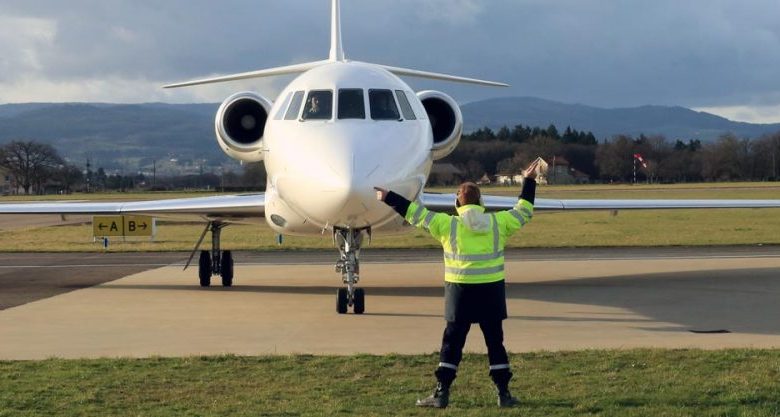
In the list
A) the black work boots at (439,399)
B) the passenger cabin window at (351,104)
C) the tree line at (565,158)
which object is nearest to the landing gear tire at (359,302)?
the passenger cabin window at (351,104)

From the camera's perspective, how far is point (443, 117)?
16.7m

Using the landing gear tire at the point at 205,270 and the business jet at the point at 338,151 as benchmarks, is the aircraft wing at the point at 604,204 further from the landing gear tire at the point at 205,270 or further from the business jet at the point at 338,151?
the landing gear tire at the point at 205,270

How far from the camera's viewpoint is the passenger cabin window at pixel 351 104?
13.2 meters

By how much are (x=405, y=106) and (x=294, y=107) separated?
146 centimetres

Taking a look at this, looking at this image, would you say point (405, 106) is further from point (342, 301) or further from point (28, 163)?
point (28, 163)

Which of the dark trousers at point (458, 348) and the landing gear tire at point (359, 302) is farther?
the landing gear tire at point (359, 302)

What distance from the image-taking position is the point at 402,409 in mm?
7625

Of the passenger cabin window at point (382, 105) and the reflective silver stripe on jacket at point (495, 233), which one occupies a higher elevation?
the passenger cabin window at point (382, 105)

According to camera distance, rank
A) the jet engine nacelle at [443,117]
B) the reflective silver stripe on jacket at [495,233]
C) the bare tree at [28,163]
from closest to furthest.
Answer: the reflective silver stripe on jacket at [495,233] → the jet engine nacelle at [443,117] → the bare tree at [28,163]

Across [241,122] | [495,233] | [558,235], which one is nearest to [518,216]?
[495,233]

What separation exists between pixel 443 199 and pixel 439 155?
77 cm

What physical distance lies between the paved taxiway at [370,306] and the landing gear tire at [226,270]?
1.44 ft

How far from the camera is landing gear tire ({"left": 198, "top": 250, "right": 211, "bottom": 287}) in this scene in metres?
18.1

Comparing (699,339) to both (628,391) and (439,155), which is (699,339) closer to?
(628,391)
